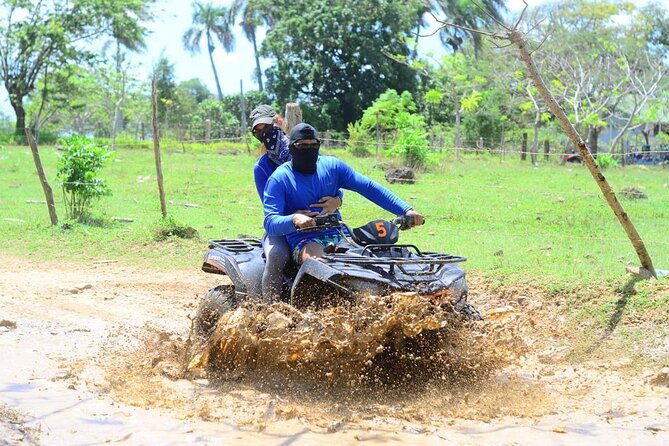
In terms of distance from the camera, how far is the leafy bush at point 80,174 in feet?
50.9

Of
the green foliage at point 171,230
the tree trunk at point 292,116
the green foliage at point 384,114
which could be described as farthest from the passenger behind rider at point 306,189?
the green foliage at point 384,114

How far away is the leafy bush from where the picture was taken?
15.5 metres

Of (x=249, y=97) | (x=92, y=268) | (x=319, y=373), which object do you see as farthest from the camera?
(x=249, y=97)

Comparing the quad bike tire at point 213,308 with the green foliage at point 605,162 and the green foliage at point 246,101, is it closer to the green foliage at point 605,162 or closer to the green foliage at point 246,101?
the green foliage at point 605,162

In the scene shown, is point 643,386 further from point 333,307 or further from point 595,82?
point 595,82

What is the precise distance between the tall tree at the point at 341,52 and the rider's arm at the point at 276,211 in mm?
34835

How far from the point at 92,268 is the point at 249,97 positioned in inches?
1673

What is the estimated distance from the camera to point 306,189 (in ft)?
20.6

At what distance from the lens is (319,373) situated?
5820 mm

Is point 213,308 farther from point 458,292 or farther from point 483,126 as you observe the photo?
point 483,126

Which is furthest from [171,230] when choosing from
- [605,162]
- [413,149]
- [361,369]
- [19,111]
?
[19,111]

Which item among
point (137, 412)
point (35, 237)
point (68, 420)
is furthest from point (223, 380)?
point (35, 237)

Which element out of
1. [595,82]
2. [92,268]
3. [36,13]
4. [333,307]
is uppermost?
[36,13]

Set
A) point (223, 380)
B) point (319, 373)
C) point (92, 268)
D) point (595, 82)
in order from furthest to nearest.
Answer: point (595, 82) → point (92, 268) → point (223, 380) → point (319, 373)
